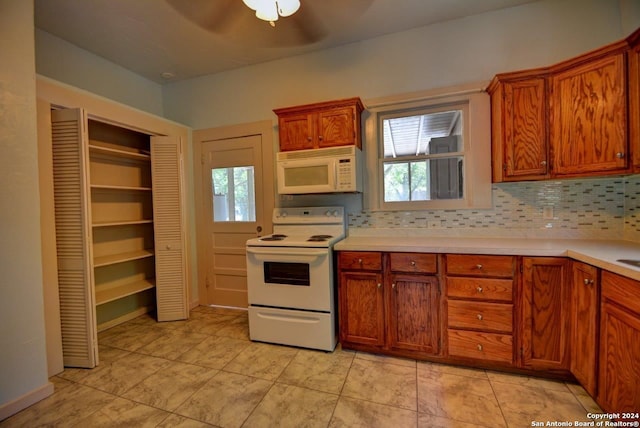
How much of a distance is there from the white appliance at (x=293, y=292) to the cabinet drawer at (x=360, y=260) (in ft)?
0.39

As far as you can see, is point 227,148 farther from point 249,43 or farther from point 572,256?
point 572,256

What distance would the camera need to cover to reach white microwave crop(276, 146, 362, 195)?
7.89 feet

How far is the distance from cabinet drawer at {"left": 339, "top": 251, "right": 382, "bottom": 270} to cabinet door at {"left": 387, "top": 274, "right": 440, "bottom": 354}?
17 cm

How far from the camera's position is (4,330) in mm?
1605

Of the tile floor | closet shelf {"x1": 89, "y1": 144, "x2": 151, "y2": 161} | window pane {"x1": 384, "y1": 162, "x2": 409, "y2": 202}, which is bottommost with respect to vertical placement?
the tile floor

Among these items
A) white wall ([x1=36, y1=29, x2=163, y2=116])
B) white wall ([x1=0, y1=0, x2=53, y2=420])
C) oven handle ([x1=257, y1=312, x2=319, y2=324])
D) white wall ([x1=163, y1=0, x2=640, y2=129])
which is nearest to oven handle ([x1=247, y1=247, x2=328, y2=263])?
oven handle ([x1=257, y1=312, x2=319, y2=324])

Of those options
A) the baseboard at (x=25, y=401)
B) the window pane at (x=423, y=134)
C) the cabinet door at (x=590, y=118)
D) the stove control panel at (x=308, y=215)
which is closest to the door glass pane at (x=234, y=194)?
the stove control panel at (x=308, y=215)

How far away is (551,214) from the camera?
2232mm

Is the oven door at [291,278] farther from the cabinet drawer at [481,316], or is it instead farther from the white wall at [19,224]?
the white wall at [19,224]

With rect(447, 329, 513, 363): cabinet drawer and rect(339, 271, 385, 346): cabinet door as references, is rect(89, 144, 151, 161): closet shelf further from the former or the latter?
rect(447, 329, 513, 363): cabinet drawer

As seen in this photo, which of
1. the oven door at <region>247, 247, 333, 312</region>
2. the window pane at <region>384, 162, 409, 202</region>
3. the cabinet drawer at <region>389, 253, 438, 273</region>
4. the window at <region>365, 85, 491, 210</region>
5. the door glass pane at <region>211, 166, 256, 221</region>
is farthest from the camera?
the door glass pane at <region>211, 166, 256, 221</region>

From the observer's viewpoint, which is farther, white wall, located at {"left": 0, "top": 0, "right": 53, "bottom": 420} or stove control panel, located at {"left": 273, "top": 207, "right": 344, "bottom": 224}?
stove control panel, located at {"left": 273, "top": 207, "right": 344, "bottom": 224}

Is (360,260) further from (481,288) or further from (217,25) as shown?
(217,25)

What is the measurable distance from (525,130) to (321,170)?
1633 millimetres
